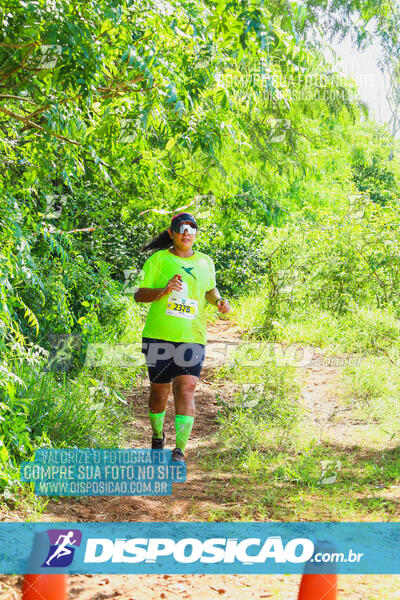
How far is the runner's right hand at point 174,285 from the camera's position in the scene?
5.20 meters

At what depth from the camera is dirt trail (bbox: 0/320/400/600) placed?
3.54 m

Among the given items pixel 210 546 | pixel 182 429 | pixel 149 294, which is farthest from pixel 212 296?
pixel 210 546

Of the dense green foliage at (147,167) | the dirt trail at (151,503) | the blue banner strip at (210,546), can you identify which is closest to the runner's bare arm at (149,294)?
the dense green foliage at (147,167)

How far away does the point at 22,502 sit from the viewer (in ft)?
14.5

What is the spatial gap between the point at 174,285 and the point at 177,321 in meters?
0.28

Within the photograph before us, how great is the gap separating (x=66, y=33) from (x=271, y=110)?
6.72 metres

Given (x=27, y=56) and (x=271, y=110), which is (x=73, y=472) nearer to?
(x=27, y=56)

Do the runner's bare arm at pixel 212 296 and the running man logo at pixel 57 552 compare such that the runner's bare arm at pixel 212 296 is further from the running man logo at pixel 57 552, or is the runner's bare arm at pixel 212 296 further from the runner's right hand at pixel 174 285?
the running man logo at pixel 57 552

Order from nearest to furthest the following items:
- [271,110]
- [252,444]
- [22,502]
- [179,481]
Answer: [22,502], [179,481], [252,444], [271,110]

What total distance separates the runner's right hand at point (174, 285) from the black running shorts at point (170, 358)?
402 mm

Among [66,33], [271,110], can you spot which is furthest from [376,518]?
[271,110]

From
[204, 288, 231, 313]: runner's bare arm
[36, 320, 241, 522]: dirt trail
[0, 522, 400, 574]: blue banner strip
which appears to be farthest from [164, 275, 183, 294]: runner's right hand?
[0, 522, 400, 574]: blue banner strip

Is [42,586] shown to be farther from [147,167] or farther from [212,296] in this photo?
[147,167]

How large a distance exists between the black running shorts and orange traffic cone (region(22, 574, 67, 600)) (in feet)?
8.59
